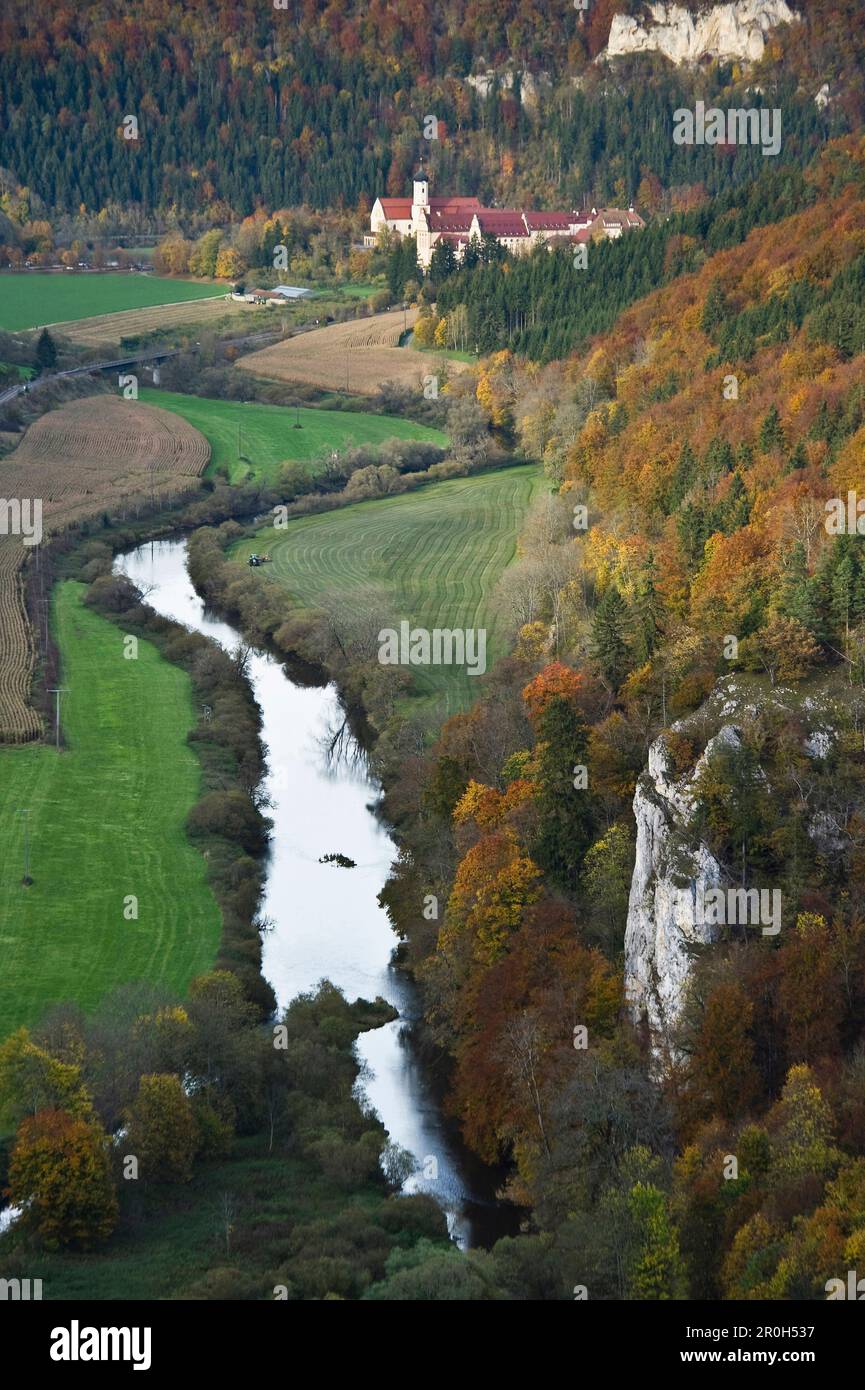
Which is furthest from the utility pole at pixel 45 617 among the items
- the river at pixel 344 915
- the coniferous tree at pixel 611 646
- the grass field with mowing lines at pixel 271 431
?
the coniferous tree at pixel 611 646

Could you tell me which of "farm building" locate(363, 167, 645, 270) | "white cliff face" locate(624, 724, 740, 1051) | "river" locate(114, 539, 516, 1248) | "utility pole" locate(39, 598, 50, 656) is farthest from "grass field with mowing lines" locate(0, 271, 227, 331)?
"white cliff face" locate(624, 724, 740, 1051)

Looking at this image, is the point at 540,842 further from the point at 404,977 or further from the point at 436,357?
the point at 436,357

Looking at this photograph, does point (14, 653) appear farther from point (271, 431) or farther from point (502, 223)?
point (502, 223)

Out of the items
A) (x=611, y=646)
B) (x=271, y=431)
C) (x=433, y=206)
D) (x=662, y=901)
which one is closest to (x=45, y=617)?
(x=611, y=646)

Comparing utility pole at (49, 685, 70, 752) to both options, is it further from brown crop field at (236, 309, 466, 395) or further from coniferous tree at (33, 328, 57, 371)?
coniferous tree at (33, 328, 57, 371)
